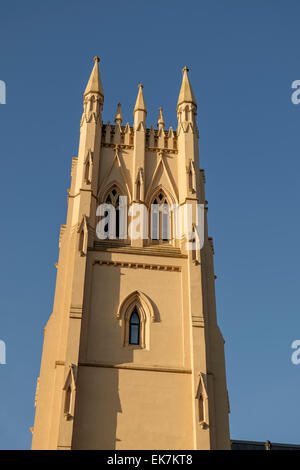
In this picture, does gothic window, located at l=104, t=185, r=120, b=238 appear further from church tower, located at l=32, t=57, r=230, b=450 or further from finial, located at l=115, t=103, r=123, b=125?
finial, located at l=115, t=103, r=123, b=125

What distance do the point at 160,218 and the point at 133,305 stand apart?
565 cm

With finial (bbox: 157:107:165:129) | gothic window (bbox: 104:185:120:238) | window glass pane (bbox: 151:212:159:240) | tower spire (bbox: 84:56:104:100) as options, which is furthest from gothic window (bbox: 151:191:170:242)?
tower spire (bbox: 84:56:104:100)

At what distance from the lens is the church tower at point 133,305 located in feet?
96.4

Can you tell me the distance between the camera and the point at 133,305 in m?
32.8

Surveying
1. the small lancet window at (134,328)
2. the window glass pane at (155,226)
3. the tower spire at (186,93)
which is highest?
the tower spire at (186,93)

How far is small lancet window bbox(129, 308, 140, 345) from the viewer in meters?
31.9

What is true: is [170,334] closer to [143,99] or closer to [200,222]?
[200,222]

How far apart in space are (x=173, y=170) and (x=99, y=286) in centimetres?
844

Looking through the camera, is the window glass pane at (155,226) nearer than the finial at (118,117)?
Yes

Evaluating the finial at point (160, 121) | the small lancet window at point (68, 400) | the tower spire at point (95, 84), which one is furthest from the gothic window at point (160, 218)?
the small lancet window at point (68, 400)

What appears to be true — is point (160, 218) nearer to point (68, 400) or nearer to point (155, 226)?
point (155, 226)

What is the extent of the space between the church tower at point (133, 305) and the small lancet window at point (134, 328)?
0.25 ft

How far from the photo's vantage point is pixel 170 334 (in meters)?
32.0

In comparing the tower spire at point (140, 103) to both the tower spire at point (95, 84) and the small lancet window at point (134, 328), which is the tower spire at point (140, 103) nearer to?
the tower spire at point (95, 84)
